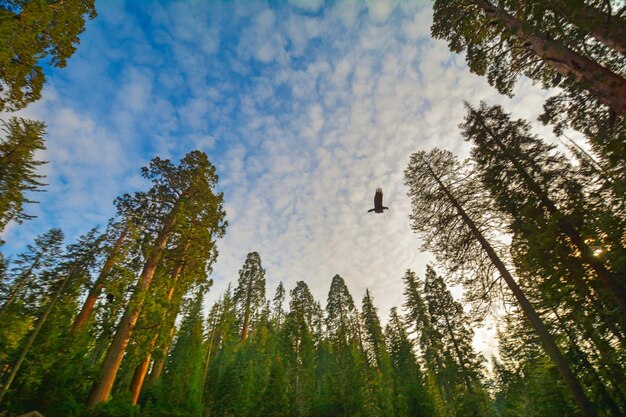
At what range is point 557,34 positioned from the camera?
6645 millimetres

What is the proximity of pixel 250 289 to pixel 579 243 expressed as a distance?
35.7 meters

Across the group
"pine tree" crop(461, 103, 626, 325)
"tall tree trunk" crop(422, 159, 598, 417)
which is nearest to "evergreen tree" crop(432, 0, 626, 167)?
"pine tree" crop(461, 103, 626, 325)

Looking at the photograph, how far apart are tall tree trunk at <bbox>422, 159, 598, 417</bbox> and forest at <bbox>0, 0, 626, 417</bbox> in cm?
7

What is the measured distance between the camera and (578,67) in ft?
21.7

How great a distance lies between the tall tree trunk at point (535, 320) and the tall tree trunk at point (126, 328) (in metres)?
14.5

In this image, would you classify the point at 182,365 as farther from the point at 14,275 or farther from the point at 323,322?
the point at 323,322

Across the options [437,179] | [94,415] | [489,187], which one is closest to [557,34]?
[489,187]

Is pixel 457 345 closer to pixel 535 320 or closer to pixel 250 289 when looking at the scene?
pixel 535 320

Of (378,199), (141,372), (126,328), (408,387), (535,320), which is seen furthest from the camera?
(408,387)

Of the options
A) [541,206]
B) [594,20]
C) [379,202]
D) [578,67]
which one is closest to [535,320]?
[541,206]

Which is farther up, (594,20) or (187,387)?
(594,20)

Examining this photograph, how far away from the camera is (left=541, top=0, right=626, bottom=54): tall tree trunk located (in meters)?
5.62

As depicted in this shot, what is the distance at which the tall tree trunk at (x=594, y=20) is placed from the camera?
5617 millimetres

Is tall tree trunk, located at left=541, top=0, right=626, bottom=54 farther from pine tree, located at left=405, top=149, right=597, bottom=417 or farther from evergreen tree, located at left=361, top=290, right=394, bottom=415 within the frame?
evergreen tree, located at left=361, top=290, right=394, bottom=415
